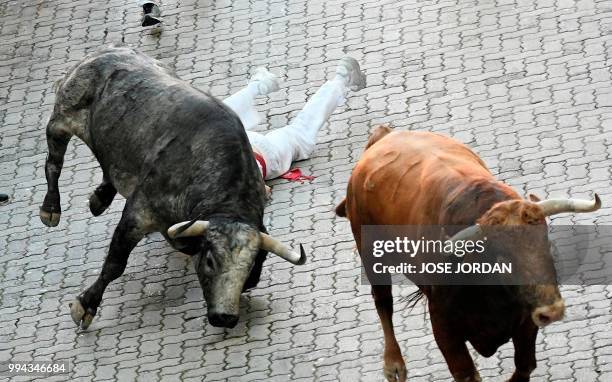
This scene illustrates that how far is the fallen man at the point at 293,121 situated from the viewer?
13.1 m

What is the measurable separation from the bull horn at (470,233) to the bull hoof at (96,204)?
16.9 ft

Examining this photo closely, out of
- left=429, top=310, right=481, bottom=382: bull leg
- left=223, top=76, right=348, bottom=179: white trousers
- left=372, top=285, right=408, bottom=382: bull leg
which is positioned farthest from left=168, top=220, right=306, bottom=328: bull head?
left=223, top=76, right=348, bottom=179: white trousers

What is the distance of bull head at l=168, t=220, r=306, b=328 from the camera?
33.5 feet

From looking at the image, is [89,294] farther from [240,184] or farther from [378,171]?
[378,171]

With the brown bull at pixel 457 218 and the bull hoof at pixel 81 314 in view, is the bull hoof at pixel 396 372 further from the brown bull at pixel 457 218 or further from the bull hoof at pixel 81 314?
the bull hoof at pixel 81 314

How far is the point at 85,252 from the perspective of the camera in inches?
496

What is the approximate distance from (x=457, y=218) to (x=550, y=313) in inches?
32.7

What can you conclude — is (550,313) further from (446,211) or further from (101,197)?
(101,197)

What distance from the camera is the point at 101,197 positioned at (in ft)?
41.3

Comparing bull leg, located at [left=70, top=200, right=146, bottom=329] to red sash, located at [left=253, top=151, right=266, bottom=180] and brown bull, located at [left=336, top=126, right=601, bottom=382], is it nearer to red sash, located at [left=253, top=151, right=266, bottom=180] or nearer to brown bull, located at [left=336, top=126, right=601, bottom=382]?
red sash, located at [left=253, top=151, right=266, bottom=180]

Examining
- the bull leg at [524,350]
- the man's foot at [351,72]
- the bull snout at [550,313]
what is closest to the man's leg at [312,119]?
the man's foot at [351,72]

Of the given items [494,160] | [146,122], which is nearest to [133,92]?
[146,122]

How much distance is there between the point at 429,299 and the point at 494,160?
4.12 m

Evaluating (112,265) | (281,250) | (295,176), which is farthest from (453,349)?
(295,176)
